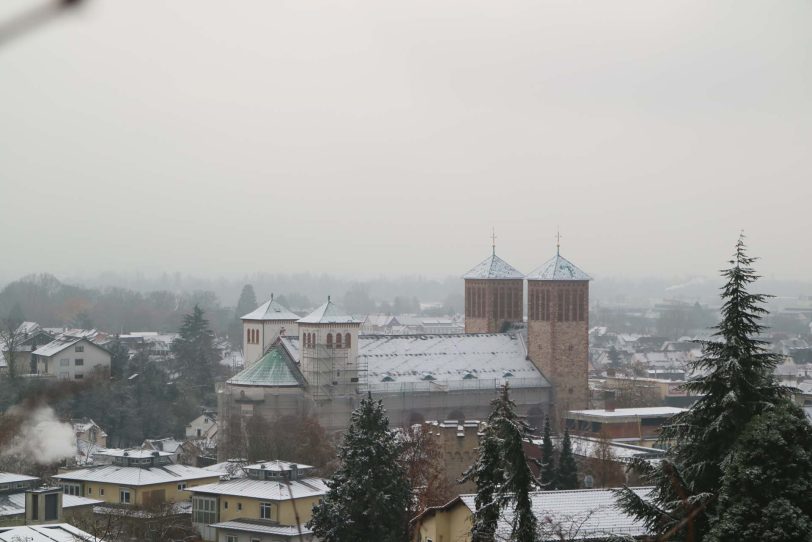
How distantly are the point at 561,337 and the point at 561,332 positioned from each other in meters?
0.25

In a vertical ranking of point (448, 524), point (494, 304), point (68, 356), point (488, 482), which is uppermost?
point (494, 304)

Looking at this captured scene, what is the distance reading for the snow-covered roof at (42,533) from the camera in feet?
89.5

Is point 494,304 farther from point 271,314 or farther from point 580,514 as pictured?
point 580,514

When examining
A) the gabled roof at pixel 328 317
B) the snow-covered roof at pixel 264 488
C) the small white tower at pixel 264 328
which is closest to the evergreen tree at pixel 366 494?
the snow-covered roof at pixel 264 488

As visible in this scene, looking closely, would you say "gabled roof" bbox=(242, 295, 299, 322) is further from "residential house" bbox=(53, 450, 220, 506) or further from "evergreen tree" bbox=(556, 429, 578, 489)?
"evergreen tree" bbox=(556, 429, 578, 489)

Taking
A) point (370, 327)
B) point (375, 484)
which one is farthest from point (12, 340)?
point (370, 327)

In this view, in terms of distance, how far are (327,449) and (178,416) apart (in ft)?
59.1

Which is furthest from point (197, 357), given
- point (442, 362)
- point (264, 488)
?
point (264, 488)

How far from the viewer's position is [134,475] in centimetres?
3962

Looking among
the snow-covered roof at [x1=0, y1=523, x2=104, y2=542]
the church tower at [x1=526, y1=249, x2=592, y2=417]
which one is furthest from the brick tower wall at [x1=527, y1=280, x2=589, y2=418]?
the snow-covered roof at [x1=0, y1=523, x2=104, y2=542]

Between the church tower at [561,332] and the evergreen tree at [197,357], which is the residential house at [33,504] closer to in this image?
the church tower at [561,332]

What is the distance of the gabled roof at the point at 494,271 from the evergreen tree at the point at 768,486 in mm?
50080

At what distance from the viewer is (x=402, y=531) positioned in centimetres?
2734

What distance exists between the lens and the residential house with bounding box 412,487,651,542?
20078mm
